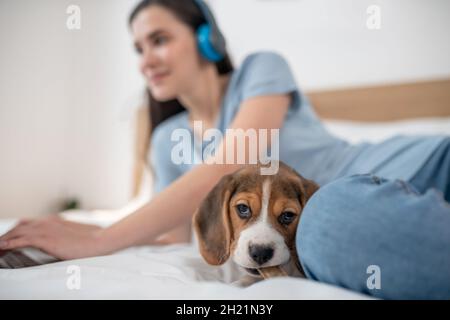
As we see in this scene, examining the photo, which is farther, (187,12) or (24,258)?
(187,12)

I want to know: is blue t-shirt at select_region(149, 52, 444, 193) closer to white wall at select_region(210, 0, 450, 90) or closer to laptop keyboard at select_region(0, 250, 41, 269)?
white wall at select_region(210, 0, 450, 90)

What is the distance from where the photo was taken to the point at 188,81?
29.5 inches

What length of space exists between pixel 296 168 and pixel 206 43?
30 centimetres

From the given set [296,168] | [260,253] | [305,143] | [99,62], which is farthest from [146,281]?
[99,62]

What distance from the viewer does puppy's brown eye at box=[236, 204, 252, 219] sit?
1.42 ft

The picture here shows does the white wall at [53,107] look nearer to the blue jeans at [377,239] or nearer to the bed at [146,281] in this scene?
the bed at [146,281]

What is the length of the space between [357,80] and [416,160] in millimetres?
800

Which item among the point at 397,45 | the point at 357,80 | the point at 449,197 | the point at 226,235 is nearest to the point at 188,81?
the point at 226,235

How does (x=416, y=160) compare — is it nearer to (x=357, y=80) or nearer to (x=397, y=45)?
(x=397, y=45)

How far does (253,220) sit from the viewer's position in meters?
0.43

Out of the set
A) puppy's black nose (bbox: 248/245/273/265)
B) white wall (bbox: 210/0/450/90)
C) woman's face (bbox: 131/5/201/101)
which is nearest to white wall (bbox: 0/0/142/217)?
woman's face (bbox: 131/5/201/101)

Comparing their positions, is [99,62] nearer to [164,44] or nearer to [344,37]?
[164,44]

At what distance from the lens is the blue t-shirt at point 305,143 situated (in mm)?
665
